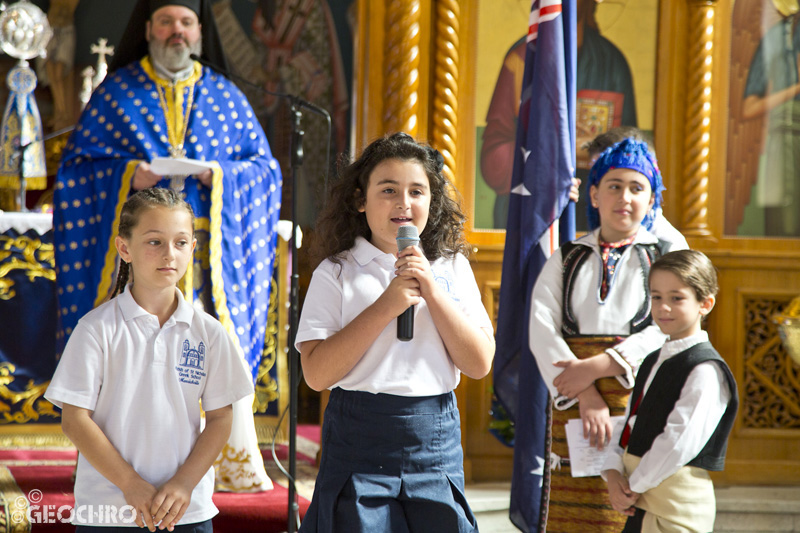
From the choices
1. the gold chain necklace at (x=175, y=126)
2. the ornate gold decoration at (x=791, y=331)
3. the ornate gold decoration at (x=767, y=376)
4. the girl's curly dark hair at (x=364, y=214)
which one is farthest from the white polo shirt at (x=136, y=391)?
the ornate gold decoration at (x=767, y=376)

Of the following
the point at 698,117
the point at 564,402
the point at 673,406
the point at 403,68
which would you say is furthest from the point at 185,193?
the point at 698,117

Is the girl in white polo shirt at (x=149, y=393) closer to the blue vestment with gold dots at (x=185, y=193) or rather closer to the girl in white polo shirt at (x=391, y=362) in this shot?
the girl in white polo shirt at (x=391, y=362)

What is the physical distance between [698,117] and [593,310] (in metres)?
2.32

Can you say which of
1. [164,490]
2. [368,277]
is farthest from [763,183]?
[164,490]

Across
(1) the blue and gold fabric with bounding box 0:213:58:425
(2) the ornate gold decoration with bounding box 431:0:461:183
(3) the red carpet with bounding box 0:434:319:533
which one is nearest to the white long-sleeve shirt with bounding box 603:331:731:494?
(3) the red carpet with bounding box 0:434:319:533

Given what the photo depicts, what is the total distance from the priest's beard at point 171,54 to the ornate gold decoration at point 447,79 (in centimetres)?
133

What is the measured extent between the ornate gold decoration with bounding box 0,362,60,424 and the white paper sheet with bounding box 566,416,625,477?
9.99ft

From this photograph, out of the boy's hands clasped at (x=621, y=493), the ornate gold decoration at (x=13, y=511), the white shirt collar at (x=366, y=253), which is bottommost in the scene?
the ornate gold decoration at (x=13, y=511)

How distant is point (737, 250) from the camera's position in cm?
467

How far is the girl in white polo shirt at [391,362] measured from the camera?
1.69 meters

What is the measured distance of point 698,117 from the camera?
459 centimetres

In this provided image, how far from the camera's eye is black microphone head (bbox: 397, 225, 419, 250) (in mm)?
1720

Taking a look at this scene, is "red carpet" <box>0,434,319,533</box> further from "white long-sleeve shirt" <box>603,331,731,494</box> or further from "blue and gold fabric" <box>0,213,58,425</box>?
"white long-sleeve shirt" <box>603,331,731,494</box>

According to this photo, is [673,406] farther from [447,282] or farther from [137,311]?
[137,311]
